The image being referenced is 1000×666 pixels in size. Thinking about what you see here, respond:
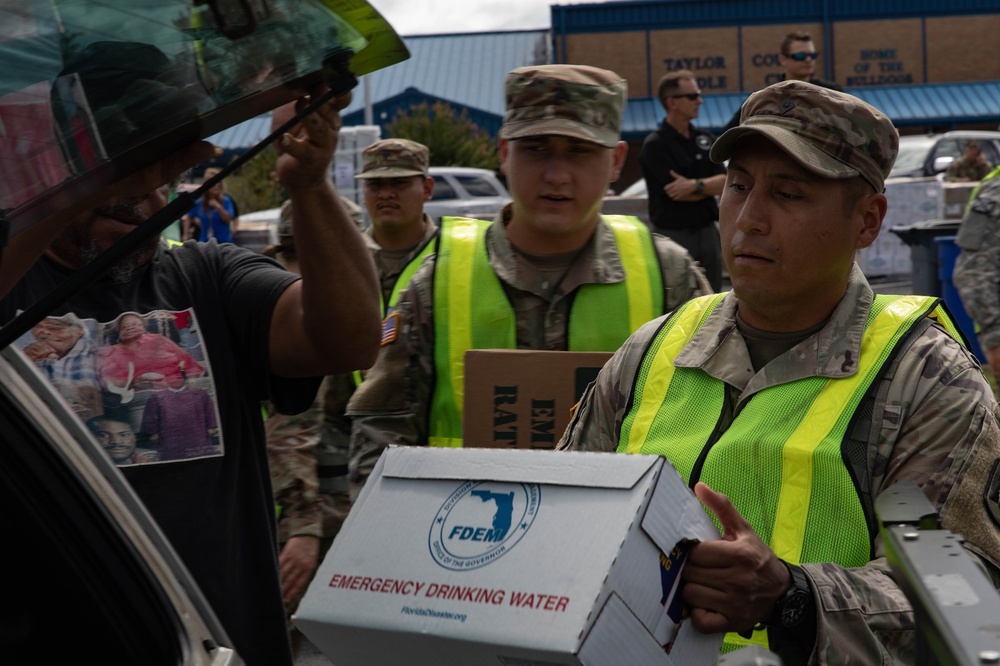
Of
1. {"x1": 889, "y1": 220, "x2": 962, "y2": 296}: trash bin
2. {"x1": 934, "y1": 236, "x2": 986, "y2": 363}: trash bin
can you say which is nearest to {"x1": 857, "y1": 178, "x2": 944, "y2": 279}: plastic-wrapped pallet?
{"x1": 889, "y1": 220, "x2": 962, "y2": 296}: trash bin

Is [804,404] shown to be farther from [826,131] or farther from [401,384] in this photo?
[401,384]

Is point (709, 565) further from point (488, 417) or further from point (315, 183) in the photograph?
point (488, 417)

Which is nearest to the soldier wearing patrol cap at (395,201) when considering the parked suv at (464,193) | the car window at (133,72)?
the car window at (133,72)

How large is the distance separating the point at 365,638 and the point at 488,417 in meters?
1.60

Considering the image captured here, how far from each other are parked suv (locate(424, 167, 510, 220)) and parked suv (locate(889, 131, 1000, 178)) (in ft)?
20.7

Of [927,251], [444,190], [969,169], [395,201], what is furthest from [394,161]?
[444,190]

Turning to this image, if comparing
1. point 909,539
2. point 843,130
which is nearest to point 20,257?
point 909,539

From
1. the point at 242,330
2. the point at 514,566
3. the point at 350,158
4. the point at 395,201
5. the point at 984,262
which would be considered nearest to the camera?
the point at 514,566

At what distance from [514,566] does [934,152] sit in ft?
62.7

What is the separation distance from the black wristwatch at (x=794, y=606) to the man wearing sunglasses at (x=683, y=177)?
21.7 feet

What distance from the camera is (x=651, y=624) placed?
174cm

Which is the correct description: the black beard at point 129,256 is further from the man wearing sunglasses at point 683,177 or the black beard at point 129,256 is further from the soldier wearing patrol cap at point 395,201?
the man wearing sunglasses at point 683,177

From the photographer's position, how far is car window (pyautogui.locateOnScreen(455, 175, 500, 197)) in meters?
20.6

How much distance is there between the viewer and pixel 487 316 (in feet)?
11.7
